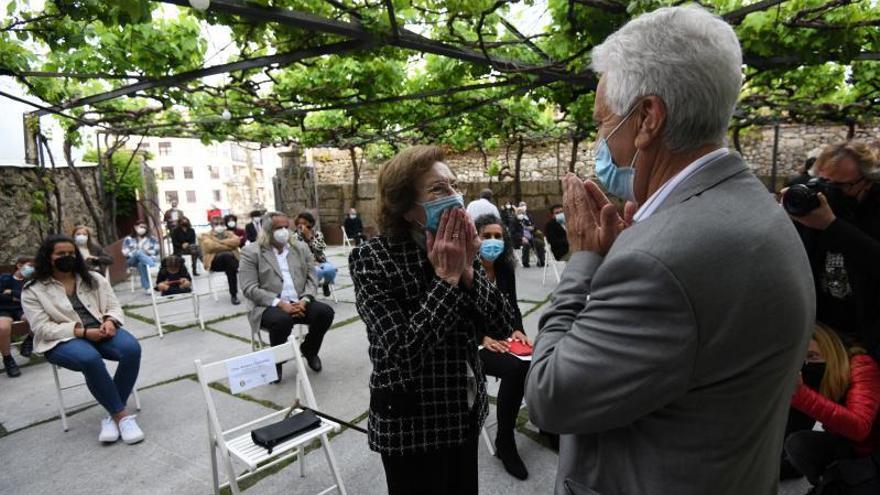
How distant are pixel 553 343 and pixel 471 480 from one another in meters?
1.22

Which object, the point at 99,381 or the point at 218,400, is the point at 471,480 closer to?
the point at 218,400

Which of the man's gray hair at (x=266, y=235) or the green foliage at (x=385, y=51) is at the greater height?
the green foliage at (x=385, y=51)

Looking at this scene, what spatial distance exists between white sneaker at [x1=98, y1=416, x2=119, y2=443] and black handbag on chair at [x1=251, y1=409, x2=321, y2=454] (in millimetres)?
1768

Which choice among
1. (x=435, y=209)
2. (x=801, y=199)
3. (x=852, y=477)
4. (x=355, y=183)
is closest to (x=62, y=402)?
(x=435, y=209)

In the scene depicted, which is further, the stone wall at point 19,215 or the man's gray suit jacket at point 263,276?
the stone wall at point 19,215

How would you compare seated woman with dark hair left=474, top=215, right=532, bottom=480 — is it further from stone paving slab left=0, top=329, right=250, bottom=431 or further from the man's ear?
stone paving slab left=0, top=329, right=250, bottom=431

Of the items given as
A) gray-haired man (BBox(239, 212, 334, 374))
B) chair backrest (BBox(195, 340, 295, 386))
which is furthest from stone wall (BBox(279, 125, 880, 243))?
chair backrest (BBox(195, 340, 295, 386))

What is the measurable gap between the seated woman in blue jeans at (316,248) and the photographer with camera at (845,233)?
231 inches

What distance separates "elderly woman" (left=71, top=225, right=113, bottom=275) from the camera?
648 cm

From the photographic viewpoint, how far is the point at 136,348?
12.4ft

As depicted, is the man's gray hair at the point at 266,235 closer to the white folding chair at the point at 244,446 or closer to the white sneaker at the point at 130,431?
the white sneaker at the point at 130,431

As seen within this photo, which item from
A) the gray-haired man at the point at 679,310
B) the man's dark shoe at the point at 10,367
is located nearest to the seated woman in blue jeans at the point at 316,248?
the man's dark shoe at the point at 10,367

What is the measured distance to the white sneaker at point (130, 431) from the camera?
11.0 feet

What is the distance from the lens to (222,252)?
8078 mm
